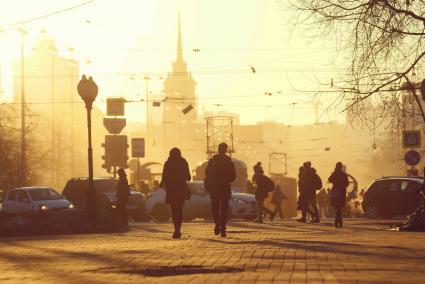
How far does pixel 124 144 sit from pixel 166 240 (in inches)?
1124

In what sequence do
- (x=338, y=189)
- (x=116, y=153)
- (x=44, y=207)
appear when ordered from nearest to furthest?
(x=338, y=189) < (x=44, y=207) < (x=116, y=153)

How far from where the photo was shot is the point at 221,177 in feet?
87.7

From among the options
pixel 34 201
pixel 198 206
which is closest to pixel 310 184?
pixel 198 206

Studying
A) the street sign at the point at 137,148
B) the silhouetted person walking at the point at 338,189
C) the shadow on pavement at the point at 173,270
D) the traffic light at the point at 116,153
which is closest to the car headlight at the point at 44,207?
the traffic light at the point at 116,153

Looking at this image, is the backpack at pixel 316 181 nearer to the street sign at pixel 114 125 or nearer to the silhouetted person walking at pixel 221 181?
the silhouetted person walking at pixel 221 181

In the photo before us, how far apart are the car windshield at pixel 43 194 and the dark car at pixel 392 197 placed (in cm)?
1138

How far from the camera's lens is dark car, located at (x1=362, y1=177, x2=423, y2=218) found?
47.6 metres

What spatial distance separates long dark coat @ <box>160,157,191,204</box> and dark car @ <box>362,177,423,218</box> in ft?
72.1

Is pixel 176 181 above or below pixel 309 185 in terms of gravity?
above

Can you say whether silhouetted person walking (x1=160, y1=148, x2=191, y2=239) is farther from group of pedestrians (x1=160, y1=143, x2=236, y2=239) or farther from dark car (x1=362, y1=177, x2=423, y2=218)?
dark car (x1=362, y1=177, x2=423, y2=218)

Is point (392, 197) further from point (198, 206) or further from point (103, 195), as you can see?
point (103, 195)

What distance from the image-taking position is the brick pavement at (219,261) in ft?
47.6

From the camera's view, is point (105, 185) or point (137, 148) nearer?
point (105, 185)

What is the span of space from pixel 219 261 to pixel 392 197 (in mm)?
31615
